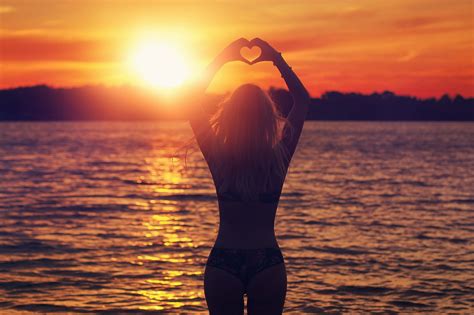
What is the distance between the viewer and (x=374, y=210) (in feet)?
93.5

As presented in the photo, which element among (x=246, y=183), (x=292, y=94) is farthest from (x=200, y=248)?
(x=246, y=183)

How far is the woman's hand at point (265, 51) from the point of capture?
4.66 meters

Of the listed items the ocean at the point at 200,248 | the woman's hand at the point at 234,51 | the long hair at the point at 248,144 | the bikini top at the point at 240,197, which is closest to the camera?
the long hair at the point at 248,144

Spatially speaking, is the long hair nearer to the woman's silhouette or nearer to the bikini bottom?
the woman's silhouette

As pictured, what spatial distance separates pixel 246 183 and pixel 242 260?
476 mm

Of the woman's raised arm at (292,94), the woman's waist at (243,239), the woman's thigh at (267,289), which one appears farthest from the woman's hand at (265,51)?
the woman's thigh at (267,289)

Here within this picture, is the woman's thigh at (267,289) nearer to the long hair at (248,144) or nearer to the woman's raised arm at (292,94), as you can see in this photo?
the long hair at (248,144)

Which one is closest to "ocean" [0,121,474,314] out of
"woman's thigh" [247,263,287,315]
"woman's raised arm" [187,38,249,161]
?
"woman's raised arm" [187,38,249,161]

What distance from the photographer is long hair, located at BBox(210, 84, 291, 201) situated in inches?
170

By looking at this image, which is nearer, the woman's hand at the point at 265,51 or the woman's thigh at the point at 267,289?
the woman's thigh at the point at 267,289

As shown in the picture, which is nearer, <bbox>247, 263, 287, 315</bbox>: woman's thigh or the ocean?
<bbox>247, 263, 287, 315</bbox>: woman's thigh

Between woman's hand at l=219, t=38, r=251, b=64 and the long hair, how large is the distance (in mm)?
296

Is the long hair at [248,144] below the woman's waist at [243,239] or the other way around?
the other way around

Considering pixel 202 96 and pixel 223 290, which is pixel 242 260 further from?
pixel 202 96
